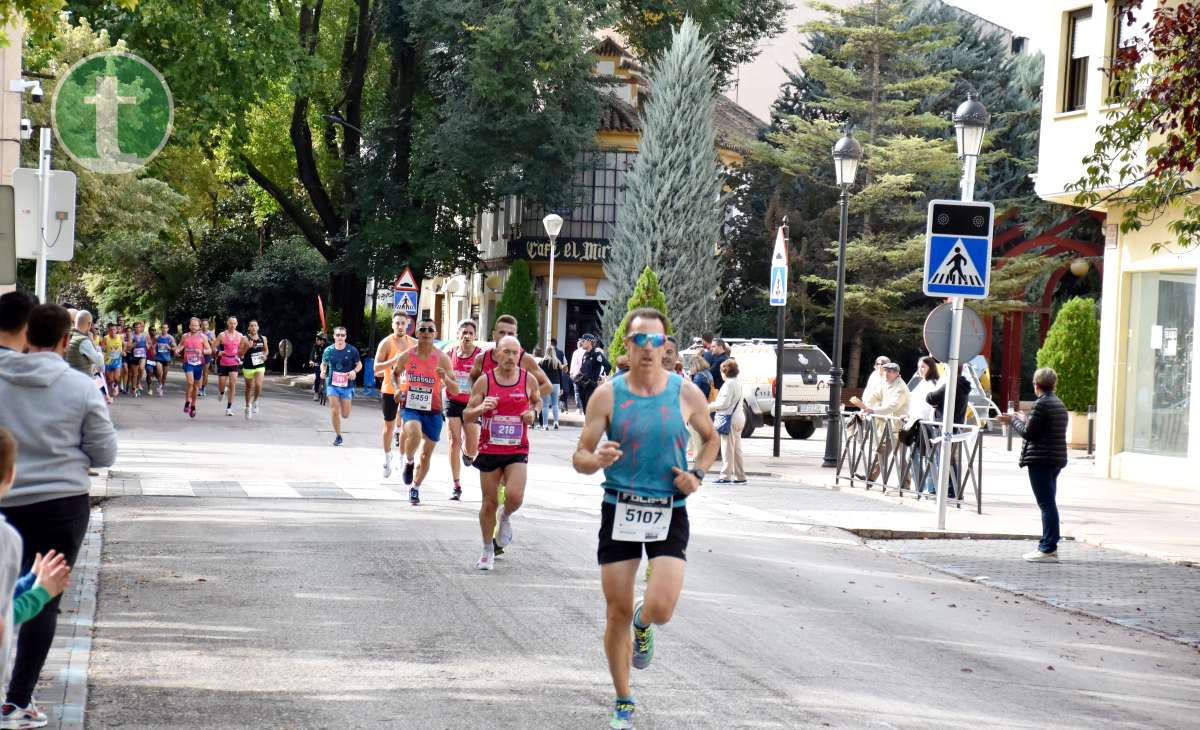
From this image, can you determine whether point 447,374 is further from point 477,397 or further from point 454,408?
point 477,397

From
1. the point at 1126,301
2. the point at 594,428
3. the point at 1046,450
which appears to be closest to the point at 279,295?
the point at 1126,301

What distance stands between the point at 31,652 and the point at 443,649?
255 cm

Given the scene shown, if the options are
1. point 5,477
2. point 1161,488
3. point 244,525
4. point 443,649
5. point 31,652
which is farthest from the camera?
point 1161,488

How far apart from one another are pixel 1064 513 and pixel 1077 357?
13.3 meters

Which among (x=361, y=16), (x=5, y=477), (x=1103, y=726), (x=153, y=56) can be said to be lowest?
(x=1103, y=726)

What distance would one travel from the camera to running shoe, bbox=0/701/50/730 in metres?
6.50

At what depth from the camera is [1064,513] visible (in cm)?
1864

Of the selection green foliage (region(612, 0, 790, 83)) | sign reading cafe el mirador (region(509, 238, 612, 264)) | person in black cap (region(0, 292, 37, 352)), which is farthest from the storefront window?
sign reading cafe el mirador (region(509, 238, 612, 264))

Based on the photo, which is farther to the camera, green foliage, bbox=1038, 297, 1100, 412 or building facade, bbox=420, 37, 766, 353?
building facade, bbox=420, 37, 766, 353

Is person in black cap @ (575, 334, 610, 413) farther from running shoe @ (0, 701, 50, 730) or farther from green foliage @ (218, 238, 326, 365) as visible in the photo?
running shoe @ (0, 701, 50, 730)

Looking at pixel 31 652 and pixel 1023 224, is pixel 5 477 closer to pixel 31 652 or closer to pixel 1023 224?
pixel 31 652

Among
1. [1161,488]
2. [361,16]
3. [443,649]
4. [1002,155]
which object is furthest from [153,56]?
[443,649]

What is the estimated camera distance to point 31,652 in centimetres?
657

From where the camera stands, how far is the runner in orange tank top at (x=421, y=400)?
16469 mm
